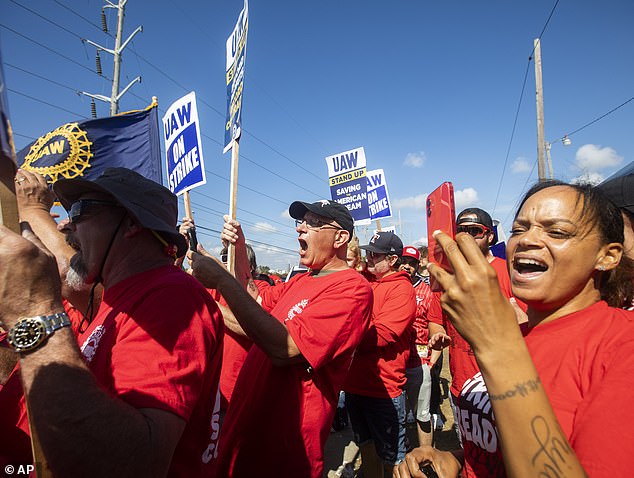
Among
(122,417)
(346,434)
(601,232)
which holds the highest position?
(601,232)

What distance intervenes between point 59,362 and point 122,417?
0.76 feet

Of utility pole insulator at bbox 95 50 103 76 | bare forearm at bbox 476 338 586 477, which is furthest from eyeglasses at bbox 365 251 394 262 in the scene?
utility pole insulator at bbox 95 50 103 76

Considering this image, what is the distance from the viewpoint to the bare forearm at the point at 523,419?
859mm

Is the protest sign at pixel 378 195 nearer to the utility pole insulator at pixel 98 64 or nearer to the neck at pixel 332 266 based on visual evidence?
the neck at pixel 332 266

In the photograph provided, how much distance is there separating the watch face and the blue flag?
8.90ft

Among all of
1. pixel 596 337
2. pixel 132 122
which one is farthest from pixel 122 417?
pixel 132 122

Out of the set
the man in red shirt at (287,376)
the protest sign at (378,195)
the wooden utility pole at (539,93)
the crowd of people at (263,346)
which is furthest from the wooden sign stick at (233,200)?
the wooden utility pole at (539,93)

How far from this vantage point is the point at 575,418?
999 millimetres

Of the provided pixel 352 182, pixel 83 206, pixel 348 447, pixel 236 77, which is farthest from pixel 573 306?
pixel 352 182

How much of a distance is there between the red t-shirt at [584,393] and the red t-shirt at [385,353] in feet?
6.57

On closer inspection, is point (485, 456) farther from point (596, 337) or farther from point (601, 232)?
point (601, 232)

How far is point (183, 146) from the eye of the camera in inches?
143

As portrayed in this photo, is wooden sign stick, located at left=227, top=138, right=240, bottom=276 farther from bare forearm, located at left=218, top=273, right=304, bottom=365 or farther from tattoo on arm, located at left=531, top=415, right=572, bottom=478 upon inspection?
tattoo on arm, located at left=531, top=415, right=572, bottom=478

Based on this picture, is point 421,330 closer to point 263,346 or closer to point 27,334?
point 263,346
